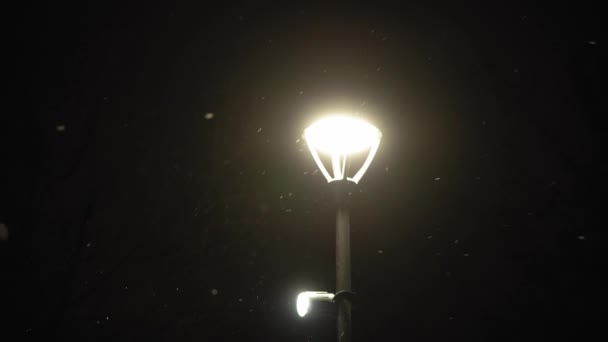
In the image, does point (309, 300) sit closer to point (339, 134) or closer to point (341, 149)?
point (341, 149)

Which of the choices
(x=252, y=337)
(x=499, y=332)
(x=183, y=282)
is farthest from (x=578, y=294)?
(x=183, y=282)

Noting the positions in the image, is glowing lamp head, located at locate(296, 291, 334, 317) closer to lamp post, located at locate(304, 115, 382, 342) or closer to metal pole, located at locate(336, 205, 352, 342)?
metal pole, located at locate(336, 205, 352, 342)

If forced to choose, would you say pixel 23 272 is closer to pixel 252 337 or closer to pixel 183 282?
pixel 183 282

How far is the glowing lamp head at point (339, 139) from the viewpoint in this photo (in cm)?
462

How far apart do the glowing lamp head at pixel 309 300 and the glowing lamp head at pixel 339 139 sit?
1.00 metres

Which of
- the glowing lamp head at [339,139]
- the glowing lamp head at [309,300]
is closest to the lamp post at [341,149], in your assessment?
the glowing lamp head at [339,139]

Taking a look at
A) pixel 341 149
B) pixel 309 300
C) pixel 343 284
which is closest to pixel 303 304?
pixel 309 300

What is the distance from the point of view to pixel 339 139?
4641 millimetres

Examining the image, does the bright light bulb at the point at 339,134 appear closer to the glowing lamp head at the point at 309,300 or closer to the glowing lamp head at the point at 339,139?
the glowing lamp head at the point at 339,139

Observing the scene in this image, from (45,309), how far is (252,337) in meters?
4.93

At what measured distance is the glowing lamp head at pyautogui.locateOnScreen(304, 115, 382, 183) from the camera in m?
4.62

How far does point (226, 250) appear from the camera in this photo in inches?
505

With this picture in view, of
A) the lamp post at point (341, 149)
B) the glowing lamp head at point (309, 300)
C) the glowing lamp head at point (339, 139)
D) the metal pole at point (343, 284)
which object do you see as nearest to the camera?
the metal pole at point (343, 284)

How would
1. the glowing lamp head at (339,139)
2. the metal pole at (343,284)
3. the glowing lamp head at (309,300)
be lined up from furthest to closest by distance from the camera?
the glowing lamp head at (339,139)
the glowing lamp head at (309,300)
the metal pole at (343,284)
